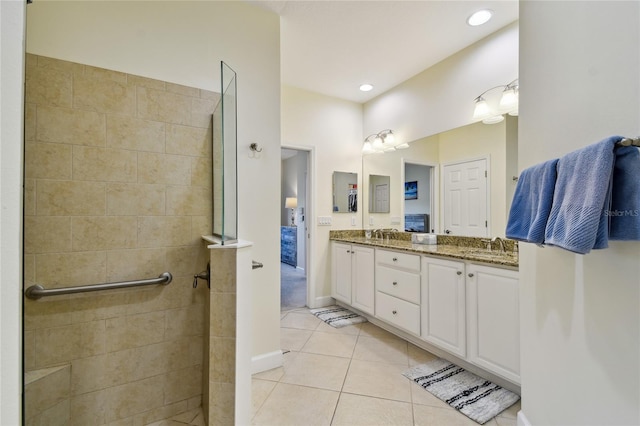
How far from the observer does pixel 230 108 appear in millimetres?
1489

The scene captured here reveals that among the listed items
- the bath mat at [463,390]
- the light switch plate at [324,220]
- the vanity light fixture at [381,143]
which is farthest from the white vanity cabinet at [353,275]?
the vanity light fixture at [381,143]

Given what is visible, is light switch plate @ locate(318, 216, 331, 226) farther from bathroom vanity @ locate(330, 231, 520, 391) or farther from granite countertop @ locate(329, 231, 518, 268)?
bathroom vanity @ locate(330, 231, 520, 391)

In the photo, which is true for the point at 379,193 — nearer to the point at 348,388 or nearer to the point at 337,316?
the point at 337,316

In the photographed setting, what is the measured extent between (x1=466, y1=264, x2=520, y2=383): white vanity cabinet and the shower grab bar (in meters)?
2.03

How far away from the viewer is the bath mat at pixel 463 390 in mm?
1638

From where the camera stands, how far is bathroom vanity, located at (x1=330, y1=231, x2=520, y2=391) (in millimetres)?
1741

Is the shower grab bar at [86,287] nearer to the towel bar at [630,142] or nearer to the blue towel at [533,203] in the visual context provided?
the blue towel at [533,203]

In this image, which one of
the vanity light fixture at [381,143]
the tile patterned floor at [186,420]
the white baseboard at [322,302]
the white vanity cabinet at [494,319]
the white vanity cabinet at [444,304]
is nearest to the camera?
the tile patterned floor at [186,420]

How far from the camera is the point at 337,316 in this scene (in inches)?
125

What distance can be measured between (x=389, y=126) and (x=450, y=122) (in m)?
0.85

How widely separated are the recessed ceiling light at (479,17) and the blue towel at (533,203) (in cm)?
164


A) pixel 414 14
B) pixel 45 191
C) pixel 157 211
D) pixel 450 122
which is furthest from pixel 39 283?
pixel 450 122

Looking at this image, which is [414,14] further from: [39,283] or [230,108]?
[39,283]

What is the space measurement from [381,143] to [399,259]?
64.8 inches
